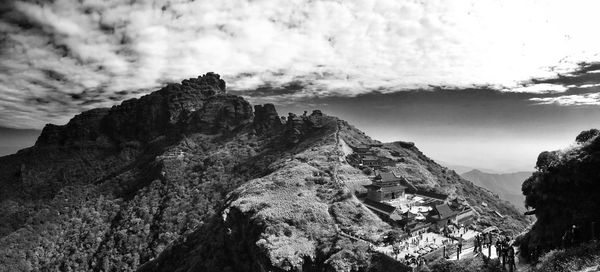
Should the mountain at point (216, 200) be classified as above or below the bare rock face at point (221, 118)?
below

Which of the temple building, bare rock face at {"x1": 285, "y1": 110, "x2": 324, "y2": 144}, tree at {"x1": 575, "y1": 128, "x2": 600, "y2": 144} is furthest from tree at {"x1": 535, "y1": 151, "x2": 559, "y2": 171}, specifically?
bare rock face at {"x1": 285, "y1": 110, "x2": 324, "y2": 144}

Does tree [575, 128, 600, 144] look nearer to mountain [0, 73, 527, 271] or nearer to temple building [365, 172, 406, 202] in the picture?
mountain [0, 73, 527, 271]

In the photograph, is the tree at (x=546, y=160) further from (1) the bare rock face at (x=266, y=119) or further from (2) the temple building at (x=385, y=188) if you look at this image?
(1) the bare rock face at (x=266, y=119)

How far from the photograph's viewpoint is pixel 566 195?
87.2 ft

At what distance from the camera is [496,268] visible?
26578mm

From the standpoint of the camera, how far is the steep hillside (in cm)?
2428

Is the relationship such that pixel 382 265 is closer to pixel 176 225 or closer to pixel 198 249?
pixel 198 249

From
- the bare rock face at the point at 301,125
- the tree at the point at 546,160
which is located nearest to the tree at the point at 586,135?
the tree at the point at 546,160

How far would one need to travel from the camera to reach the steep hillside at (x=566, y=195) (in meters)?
24.3

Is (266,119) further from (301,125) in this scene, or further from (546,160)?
(546,160)

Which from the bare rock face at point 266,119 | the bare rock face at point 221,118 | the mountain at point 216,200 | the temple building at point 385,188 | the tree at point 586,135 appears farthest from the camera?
the bare rock face at point 221,118

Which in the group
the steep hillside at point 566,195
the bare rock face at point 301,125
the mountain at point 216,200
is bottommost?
the mountain at point 216,200

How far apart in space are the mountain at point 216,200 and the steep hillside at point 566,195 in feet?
64.9

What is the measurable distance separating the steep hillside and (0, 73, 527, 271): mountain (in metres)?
19.8
